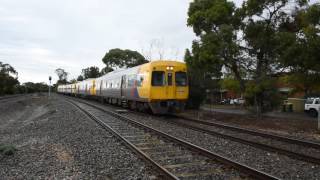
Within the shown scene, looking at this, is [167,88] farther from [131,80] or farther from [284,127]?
[284,127]

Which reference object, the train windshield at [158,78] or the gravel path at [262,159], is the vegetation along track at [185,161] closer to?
the gravel path at [262,159]

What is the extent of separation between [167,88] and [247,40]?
470cm

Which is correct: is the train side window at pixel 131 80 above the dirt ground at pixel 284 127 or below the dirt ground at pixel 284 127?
above

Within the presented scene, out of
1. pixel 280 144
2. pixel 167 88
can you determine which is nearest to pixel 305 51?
pixel 280 144

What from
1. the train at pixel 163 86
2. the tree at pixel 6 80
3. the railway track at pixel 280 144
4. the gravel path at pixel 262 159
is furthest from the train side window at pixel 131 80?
the tree at pixel 6 80

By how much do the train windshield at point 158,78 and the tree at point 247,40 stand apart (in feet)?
6.69

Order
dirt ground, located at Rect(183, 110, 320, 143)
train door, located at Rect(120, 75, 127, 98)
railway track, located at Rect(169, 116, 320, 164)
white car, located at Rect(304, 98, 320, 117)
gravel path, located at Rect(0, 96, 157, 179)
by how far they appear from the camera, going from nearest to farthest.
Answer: gravel path, located at Rect(0, 96, 157, 179)
railway track, located at Rect(169, 116, 320, 164)
dirt ground, located at Rect(183, 110, 320, 143)
train door, located at Rect(120, 75, 127, 98)
white car, located at Rect(304, 98, 320, 117)

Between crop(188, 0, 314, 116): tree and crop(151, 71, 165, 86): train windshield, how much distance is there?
2.04 meters

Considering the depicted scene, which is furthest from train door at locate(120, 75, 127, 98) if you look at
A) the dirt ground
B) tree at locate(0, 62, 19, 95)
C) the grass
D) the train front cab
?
tree at locate(0, 62, 19, 95)

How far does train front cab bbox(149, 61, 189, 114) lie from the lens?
1894cm

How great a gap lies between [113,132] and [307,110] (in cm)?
1993

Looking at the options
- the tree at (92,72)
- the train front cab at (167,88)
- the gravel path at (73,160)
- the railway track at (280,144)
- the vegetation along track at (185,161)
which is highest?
the tree at (92,72)

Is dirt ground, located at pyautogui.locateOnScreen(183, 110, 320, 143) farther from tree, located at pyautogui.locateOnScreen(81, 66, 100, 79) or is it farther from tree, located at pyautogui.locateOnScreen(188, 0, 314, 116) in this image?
tree, located at pyautogui.locateOnScreen(81, 66, 100, 79)

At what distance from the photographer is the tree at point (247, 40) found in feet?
59.0
